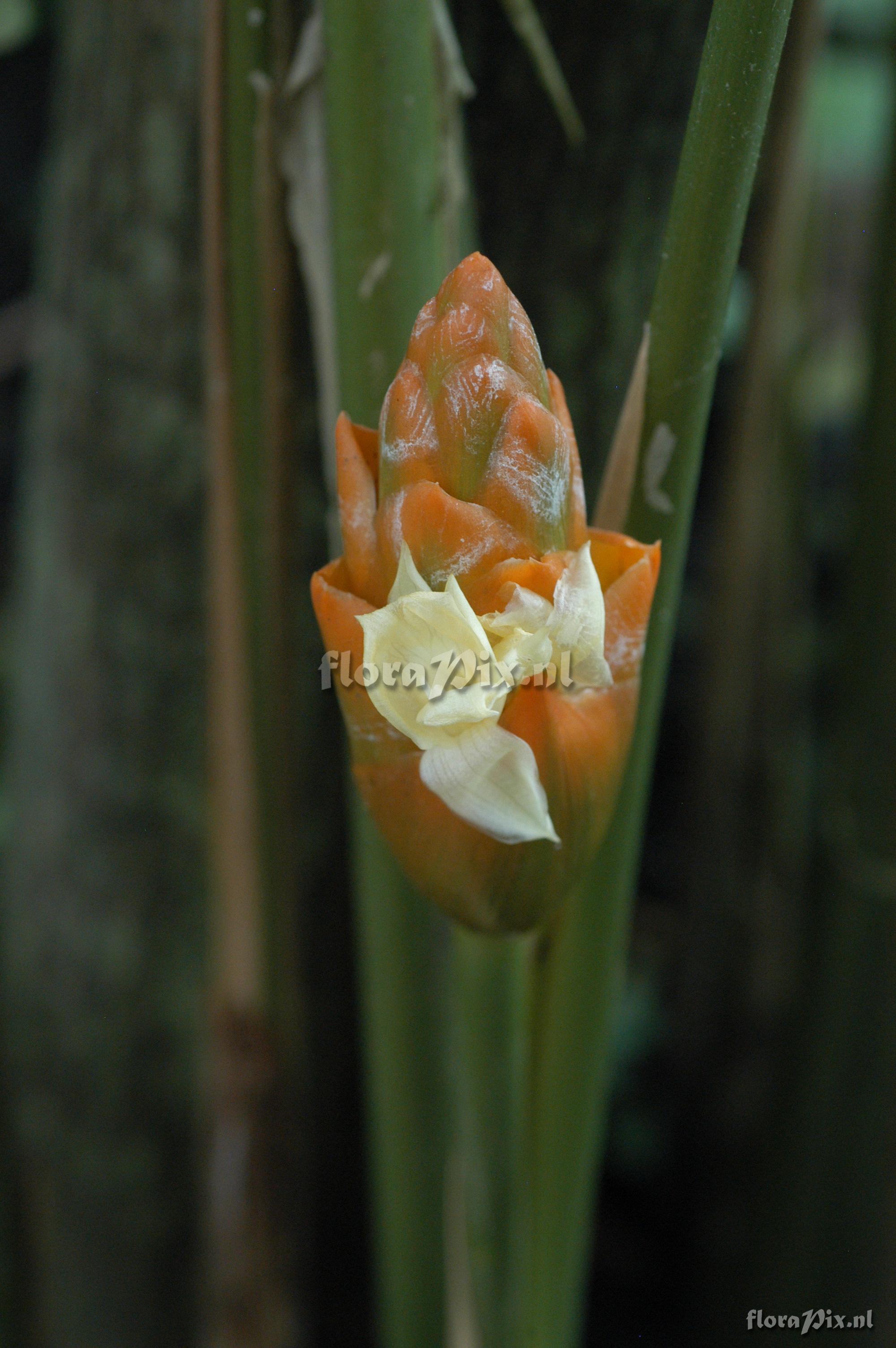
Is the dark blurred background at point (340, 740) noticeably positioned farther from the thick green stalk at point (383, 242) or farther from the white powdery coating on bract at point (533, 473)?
the white powdery coating on bract at point (533, 473)

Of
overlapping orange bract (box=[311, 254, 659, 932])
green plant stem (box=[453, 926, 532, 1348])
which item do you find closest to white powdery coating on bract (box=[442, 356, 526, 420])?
overlapping orange bract (box=[311, 254, 659, 932])

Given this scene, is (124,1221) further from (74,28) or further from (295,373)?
(74,28)

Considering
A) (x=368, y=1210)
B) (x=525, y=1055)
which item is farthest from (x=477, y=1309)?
(x=368, y=1210)

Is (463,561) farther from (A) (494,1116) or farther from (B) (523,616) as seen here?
(A) (494,1116)

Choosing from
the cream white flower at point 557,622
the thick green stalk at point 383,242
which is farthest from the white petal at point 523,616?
the thick green stalk at point 383,242

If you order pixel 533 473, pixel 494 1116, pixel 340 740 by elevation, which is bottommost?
pixel 494 1116

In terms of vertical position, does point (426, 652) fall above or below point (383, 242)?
below

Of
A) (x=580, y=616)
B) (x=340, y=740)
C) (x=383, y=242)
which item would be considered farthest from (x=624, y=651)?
(x=340, y=740)
